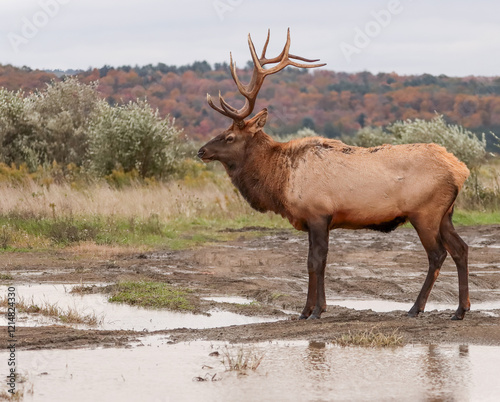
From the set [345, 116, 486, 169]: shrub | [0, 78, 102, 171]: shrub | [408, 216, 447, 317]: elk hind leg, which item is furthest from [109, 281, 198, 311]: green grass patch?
[345, 116, 486, 169]: shrub

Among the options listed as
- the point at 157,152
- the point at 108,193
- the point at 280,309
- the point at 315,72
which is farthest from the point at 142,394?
the point at 315,72

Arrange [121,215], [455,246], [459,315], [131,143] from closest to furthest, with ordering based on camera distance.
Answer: [459,315], [455,246], [121,215], [131,143]

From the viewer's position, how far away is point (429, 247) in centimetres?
1018

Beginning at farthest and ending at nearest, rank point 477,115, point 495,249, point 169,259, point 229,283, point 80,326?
point 477,115, point 495,249, point 169,259, point 229,283, point 80,326

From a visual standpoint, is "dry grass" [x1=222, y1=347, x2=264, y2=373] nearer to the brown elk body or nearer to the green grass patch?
the brown elk body

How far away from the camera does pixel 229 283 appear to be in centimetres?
1266

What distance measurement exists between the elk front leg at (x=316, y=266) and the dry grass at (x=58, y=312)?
2353 millimetres

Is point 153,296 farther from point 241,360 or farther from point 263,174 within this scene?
point 241,360

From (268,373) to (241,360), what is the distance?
0.88 ft

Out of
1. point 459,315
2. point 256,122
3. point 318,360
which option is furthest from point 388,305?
point 318,360

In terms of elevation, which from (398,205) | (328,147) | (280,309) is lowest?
(280,309)

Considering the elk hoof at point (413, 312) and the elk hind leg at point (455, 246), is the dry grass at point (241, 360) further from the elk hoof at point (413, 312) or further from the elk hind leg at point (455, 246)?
the elk hind leg at point (455, 246)

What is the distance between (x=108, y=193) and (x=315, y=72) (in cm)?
Answer: 5786

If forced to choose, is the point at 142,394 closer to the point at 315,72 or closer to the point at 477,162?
the point at 477,162
